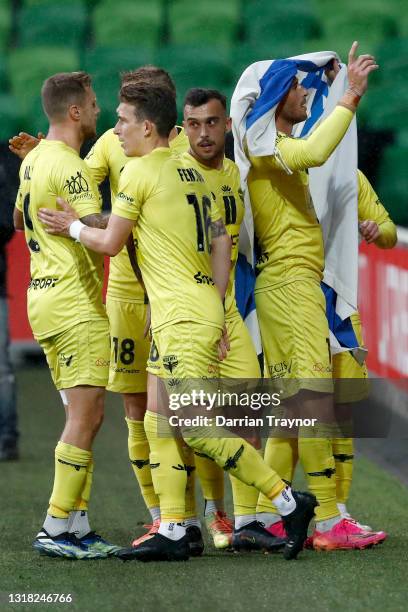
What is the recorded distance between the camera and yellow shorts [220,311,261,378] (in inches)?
190

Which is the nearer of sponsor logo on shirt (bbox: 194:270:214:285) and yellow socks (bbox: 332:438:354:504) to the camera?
sponsor logo on shirt (bbox: 194:270:214:285)

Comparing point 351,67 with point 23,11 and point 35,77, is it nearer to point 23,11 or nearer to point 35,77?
point 35,77

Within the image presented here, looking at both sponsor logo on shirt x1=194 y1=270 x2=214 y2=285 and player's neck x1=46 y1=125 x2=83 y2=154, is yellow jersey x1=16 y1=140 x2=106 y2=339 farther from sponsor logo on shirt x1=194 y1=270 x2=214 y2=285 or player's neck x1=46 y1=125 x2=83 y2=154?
sponsor logo on shirt x1=194 y1=270 x2=214 y2=285

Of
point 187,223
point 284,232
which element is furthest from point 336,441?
point 187,223

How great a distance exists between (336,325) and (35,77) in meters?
7.41

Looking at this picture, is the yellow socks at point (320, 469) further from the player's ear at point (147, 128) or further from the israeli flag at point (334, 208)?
the player's ear at point (147, 128)

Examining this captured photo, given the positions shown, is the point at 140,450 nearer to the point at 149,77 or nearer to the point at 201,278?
the point at 201,278

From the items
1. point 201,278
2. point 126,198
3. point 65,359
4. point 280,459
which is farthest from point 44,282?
point 280,459

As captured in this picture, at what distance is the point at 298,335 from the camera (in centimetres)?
500

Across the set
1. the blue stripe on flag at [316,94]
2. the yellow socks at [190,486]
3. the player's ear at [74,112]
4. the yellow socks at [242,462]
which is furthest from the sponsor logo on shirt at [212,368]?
the blue stripe on flag at [316,94]

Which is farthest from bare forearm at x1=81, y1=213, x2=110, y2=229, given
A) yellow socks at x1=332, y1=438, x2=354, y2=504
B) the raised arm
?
yellow socks at x1=332, y1=438, x2=354, y2=504

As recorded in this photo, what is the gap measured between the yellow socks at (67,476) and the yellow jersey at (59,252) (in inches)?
17.4

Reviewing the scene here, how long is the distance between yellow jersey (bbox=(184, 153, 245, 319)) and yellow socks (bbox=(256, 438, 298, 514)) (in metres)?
0.57

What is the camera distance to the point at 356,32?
12.5 m
